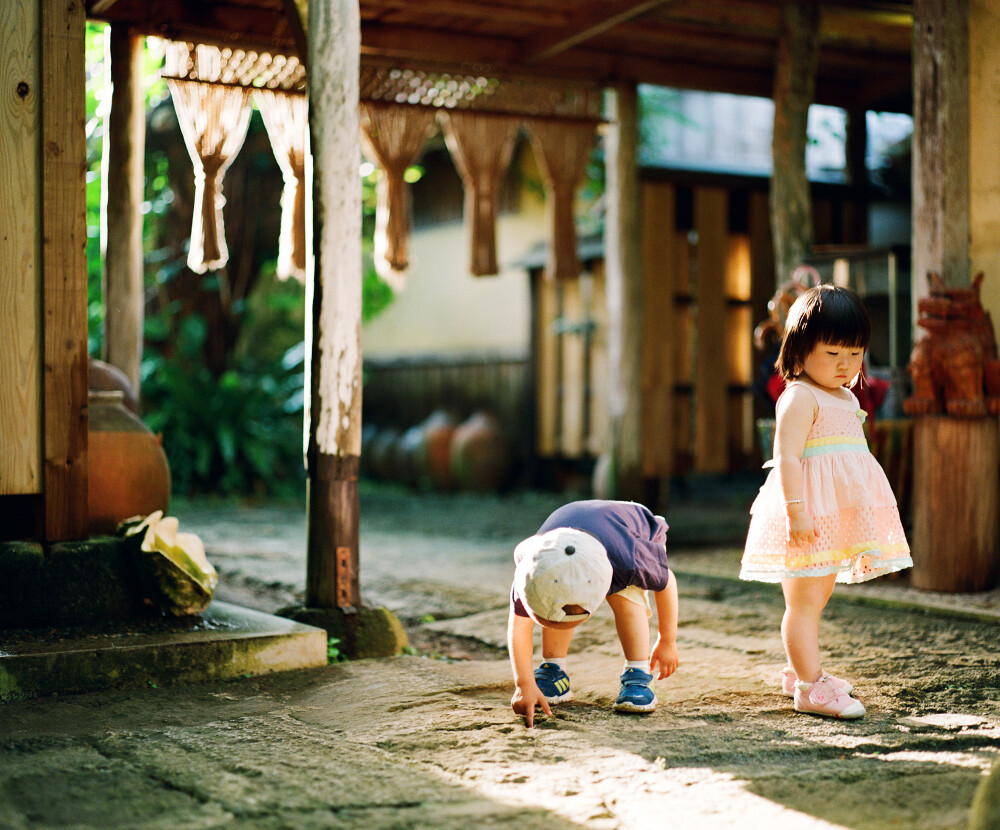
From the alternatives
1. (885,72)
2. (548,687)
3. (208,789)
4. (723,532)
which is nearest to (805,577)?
(548,687)

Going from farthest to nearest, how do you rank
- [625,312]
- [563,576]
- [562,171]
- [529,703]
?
[625,312]
[562,171]
[529,703]
[563,576]

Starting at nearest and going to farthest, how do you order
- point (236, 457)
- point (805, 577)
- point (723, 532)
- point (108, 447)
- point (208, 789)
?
1. point (208, 789)
2. point (805, 577)
3. point (108, 447)
4. point (723, 532)
5. point (236, 457)

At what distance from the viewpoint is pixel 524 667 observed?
3133mm

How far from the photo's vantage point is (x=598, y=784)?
2.59 meters

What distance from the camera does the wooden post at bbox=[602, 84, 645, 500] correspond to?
793 centimetres

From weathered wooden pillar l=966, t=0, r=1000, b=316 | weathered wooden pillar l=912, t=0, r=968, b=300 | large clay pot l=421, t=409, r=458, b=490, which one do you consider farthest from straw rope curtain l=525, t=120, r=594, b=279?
large clay pot l=421, t=409, r=458, b=490

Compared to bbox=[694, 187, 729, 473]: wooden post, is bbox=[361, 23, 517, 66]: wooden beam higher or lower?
higher

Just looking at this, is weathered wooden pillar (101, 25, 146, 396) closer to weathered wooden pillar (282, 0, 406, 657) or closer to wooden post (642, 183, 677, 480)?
weathered wooden pillar (282, 0, 406, 657)

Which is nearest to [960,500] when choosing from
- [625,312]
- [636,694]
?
[636,694]

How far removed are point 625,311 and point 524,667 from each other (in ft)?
16.8

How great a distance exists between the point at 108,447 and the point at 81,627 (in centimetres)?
91

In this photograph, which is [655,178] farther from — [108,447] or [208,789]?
[208,789]

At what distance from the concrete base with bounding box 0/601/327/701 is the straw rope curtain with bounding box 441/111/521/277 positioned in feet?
12.3

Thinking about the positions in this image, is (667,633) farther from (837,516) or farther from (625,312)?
(625,312)
